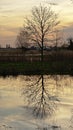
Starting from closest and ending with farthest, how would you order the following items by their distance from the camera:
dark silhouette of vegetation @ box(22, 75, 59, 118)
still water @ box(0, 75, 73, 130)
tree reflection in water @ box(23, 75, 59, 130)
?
still water @ box(0, 75, 73, 130)
tree reflection in water @ box(23, 75, 59, 130)
dark silhouette of vegetation @ box(22, 75, 59, 118)

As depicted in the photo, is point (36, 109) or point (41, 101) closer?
point (36, 109)

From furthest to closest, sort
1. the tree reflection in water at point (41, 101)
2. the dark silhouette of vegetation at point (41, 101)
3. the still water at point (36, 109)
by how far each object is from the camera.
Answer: the dark silhouette of vegetation at point (41, 101) → the tree reflection in water at point (41, 101) → the still water at point (36, 109)

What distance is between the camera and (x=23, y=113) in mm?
15234

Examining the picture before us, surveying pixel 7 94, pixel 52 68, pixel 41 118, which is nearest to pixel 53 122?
pixel 41 118

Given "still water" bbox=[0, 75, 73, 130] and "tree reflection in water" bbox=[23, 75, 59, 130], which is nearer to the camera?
"still water" bbox=[0, 75, 73, 130]

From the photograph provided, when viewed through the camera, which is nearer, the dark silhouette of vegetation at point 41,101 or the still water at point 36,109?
the still water at point 36,109

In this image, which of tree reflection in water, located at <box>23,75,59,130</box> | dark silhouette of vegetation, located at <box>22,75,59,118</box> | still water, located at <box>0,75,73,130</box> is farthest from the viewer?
dark silhouette of vegetation, located at <box>22,75,59,118</box>

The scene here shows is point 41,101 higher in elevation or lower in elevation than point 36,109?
lower

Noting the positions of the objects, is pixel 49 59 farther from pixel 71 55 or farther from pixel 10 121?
pixel 10 121

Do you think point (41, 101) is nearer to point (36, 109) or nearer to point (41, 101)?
point (41, 101)

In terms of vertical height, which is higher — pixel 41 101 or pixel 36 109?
pixel 36 109

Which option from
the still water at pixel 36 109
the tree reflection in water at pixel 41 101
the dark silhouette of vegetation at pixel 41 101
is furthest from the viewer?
the dark silhouette of vegetation at pixel 41 101

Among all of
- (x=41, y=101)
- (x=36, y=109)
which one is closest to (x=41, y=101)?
(x=41, y=101)

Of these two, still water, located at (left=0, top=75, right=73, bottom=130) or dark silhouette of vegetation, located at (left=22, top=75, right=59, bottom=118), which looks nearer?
still water, located at (left=0, top=75, right=73, bottom=130)
